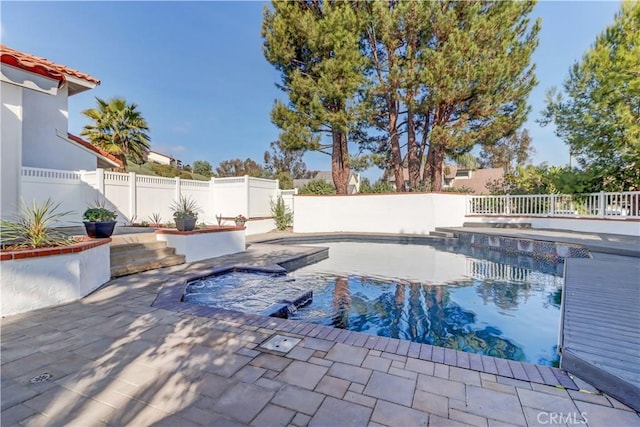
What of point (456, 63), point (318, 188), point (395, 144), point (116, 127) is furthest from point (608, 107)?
point (116, 127)

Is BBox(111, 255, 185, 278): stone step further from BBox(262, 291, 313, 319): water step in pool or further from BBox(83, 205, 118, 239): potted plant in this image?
BBox(262, 291, 313, 319): water step in pool

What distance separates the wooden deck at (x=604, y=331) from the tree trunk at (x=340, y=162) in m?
11.0

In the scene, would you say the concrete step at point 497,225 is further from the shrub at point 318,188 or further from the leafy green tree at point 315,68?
the shrub at point 318,188

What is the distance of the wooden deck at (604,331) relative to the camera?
2.04 metres

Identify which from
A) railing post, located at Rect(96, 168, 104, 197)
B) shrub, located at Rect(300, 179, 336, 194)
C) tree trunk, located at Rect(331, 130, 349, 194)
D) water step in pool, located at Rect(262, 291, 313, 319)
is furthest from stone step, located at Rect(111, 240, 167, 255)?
tree trunk, located at Rect(331, 130, 349, 194)

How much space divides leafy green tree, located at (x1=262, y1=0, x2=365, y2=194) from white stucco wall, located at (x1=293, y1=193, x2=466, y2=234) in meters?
2.36

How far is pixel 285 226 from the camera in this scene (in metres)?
15.0

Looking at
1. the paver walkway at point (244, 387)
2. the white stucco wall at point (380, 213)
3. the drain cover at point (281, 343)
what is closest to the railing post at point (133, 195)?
the white stucco wall at point (380, 213)

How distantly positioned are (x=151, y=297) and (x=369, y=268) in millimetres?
4775

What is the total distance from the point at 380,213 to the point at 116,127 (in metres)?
14.8

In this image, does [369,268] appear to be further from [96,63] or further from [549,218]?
[96,63]

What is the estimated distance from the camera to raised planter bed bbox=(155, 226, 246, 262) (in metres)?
7.05

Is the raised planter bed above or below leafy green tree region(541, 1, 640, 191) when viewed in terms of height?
below

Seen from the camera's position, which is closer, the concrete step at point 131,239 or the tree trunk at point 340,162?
the concrete step at point 131,239
